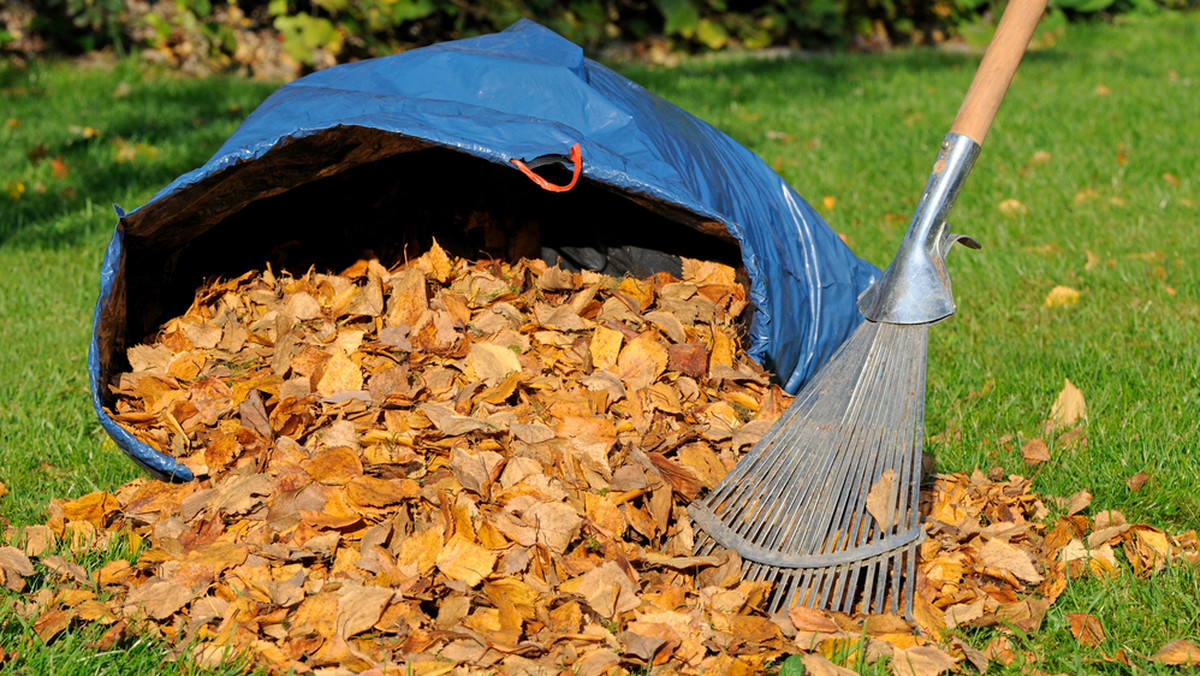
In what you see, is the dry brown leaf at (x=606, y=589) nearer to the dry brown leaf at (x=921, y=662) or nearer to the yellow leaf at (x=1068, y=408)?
the dry brown leaf at (x=921, y=662)

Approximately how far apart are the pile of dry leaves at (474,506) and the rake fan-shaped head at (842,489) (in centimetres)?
7

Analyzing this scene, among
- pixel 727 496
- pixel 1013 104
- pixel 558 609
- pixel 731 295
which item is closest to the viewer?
pixel 558 609

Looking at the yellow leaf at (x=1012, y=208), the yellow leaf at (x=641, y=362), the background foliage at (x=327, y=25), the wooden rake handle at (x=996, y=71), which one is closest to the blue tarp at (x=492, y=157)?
the yellow leaf at (x=641, y=362)

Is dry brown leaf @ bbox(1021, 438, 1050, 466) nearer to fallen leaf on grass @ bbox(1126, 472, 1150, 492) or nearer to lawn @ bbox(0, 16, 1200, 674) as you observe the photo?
lawn @ bbox(0, 16, 1200, 674)

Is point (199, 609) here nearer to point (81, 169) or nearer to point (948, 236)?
point (948, 236)

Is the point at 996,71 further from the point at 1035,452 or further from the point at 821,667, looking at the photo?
the point at 821,667

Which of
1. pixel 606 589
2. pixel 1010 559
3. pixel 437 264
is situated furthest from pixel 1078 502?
pixel 437 264

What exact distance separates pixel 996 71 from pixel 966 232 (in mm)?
2242

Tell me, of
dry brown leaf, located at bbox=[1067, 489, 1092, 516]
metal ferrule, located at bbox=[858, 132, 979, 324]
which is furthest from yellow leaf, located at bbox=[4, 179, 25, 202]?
dry brown leaf, located at bbox=[1067, 489, 1092, 516]

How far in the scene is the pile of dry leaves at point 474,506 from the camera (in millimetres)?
1757

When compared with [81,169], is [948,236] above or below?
above

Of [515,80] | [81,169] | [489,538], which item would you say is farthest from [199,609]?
[81,169]

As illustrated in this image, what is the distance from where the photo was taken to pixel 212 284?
2.53 metres

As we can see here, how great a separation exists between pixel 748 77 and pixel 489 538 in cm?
502
